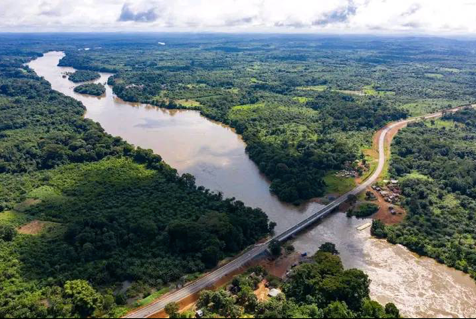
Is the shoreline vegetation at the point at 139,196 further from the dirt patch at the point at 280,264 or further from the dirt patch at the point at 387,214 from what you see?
the dirt patch at the point at 280,264

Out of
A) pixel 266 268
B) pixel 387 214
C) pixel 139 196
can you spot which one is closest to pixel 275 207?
pixel 266 268

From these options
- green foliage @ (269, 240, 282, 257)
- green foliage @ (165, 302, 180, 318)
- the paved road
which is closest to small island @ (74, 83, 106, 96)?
the paved road

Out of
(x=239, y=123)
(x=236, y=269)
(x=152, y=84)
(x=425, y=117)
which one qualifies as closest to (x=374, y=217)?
(x=236, y=269)

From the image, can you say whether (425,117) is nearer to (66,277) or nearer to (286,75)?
(286,75)

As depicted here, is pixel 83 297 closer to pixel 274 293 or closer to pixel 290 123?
pixel 274 293

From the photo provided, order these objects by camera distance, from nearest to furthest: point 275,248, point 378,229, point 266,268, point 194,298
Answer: point 194,298 → point 266,268 → point 275,248 → point 378,229

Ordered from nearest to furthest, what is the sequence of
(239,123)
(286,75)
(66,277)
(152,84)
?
(66,277) → (239,123) → (152,84) → (286,75)

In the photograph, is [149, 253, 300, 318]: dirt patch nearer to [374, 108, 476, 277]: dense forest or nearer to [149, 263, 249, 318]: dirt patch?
[149, 263, 249, 318]: dirt patch
